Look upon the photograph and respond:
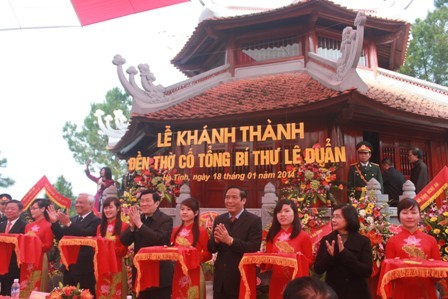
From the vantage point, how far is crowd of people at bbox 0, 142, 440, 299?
3816mm

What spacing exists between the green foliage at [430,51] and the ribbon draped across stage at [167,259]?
22.3 m

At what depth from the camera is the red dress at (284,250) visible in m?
4.16

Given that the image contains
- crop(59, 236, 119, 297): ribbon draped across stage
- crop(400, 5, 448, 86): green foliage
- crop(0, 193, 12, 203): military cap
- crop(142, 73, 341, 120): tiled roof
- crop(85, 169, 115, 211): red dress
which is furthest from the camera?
crop(400, 5, 448, 86): green foliage

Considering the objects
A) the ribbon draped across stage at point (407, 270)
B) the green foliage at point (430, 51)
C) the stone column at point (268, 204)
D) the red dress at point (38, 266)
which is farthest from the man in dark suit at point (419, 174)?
the green foliage at point (430, 51)

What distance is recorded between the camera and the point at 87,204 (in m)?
5.54

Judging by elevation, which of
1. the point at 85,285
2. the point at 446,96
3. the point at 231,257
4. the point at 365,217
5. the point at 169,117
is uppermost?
the point at 446,96

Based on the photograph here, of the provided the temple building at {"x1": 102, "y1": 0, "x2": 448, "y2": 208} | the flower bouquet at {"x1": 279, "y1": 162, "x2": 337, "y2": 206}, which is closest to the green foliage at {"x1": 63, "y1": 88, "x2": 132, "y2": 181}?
the temple building at {"x1": 102, "y1": 0, "x2": 448, "y2": 208}

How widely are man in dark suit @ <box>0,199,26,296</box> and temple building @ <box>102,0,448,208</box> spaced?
3.80 meters

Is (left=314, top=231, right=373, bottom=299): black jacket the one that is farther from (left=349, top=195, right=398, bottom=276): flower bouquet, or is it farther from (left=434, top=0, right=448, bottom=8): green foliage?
(left=434, top=0, right=448, bottom=8): green foliage

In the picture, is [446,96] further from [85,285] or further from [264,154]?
[85,285]

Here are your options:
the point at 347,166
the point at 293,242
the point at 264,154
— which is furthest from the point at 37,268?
the point at 347,166

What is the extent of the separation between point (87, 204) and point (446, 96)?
36.2 feet

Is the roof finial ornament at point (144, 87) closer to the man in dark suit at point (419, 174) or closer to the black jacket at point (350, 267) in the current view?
the man in dark suit at point (419, 174)

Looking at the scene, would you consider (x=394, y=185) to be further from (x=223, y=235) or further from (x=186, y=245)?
(x=223, y=235)
